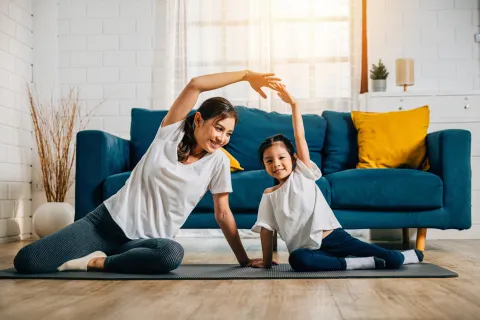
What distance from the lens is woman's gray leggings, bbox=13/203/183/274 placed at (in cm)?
229

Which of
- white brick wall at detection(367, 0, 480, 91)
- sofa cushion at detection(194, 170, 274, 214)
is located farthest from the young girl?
white brick wall at detection(367, 0, 480, 91)

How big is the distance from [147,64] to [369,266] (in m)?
3.36

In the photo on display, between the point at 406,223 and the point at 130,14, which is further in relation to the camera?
the point at 130,14

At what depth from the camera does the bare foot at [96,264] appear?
2.36 meters

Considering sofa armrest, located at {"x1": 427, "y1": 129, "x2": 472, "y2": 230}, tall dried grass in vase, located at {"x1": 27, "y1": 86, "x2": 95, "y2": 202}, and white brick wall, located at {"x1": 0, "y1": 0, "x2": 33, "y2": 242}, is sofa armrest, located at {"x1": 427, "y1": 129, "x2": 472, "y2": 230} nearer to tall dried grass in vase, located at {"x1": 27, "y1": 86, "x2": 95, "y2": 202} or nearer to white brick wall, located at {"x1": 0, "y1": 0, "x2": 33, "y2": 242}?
tall dried grass in vase, located at {"x1": 27, "y1": 86, "x2": 95, "y2": 202}

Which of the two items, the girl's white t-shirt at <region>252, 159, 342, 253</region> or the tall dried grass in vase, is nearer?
the girl's white t-shirt at <region>252, 159, 342, 253</region>

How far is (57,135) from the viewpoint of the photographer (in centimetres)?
491

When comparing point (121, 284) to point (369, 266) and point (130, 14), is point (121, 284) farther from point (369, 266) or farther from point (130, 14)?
point (130, 14)

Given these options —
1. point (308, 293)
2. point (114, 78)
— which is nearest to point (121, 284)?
point (308, 293)

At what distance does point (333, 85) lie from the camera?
5230 millimetres

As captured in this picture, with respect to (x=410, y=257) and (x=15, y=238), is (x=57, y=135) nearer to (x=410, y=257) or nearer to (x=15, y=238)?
(x=15, y=238)

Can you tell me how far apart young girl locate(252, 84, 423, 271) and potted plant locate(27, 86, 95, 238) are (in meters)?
2.41

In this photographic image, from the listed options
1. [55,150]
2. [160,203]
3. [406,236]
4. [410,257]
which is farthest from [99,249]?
[55,150]

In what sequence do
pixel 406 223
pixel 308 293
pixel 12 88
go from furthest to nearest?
pixel 12 88
pixel 406 223
pixel 308 293
